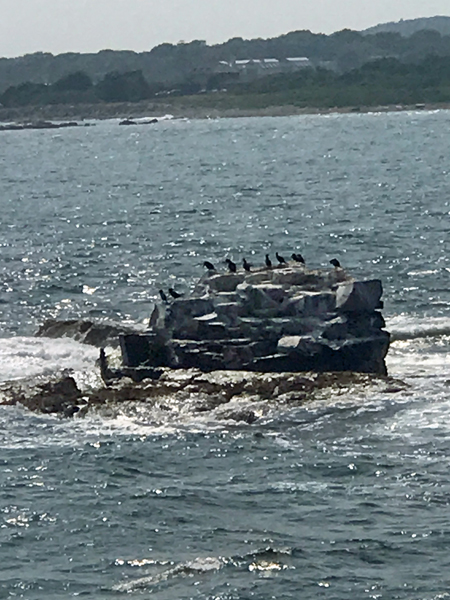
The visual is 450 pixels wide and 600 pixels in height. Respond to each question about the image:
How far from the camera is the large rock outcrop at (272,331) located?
129 feet

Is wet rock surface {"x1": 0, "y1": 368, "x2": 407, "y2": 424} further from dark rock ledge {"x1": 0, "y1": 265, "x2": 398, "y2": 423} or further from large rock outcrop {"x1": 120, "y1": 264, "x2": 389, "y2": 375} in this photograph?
large rock outcrop {"x1": 120, "y1": 264, "x2": 389, "y2": 375}

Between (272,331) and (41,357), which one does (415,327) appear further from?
(41,357)

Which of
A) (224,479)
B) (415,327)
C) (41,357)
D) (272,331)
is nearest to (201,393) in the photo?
(272,331)

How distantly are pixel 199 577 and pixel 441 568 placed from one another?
4211 millimetres

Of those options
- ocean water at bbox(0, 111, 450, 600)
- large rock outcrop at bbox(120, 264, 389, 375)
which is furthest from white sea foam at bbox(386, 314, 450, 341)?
large rock outcrop at bbox(120, 264, 389, 375)

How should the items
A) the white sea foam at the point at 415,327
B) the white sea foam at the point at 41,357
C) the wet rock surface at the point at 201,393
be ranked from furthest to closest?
the white sea foam at the point at 415,327 < the white sea foam at the point at 41,357 < the wet rock surface at the point at 201,393

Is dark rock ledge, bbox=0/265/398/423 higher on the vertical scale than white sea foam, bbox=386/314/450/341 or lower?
higher

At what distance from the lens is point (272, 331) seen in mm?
40125

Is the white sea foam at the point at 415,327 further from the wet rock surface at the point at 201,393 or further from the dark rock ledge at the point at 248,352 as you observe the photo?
the wet rock surface at the point at 201,393

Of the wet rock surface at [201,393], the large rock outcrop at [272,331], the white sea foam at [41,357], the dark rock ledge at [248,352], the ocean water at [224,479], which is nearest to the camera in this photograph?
the ocean water at [224,479]

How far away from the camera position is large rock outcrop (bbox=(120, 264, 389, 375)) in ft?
129

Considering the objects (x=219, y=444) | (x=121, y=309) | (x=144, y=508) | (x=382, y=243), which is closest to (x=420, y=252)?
(x=382, y=243)

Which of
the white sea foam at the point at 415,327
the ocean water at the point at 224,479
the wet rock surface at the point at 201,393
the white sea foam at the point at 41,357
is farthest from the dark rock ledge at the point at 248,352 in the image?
the white sea foam at the point at 415,327

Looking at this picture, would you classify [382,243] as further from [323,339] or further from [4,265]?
[323,339]
